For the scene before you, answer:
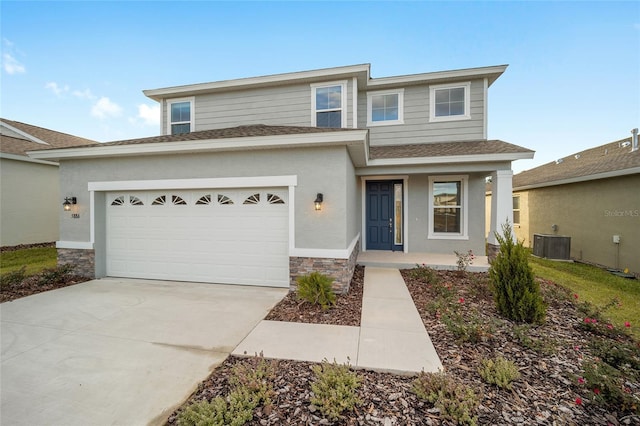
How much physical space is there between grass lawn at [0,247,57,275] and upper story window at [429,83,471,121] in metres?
12.8

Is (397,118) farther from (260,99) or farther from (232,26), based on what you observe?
(232,26)

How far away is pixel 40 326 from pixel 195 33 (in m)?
10.3

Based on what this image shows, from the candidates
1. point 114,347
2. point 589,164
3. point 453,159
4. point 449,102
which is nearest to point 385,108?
point 449,102

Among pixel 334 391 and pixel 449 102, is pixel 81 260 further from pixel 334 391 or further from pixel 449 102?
pixel 449 102

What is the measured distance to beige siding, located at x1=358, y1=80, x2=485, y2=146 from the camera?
823cm

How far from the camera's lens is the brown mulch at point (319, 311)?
4258mm

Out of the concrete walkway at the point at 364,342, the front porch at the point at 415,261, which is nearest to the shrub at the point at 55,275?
the concrete walkway at the point at 364,342

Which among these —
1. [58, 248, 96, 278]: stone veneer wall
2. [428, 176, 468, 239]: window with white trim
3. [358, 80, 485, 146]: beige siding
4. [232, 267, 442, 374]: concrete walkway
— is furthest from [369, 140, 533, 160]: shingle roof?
[58, 248, 96, 278]: stone veneer wall

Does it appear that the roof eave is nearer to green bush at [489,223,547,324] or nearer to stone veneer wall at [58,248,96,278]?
stone veneer wall at [58,248,96,278]

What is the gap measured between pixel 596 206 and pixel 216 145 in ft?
40.4

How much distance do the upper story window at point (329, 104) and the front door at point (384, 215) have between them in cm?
250

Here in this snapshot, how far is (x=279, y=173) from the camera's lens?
5.66 meters

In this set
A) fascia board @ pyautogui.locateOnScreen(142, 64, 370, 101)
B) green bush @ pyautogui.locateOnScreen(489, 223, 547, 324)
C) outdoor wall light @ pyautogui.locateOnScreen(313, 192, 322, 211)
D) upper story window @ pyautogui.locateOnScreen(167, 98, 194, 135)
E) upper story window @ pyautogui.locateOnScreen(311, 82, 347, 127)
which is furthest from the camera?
upper story window @ pyautogui.locateOnScreen(167, 98, 194, 135)

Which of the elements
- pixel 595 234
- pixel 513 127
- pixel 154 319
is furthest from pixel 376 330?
pixel 513 127
